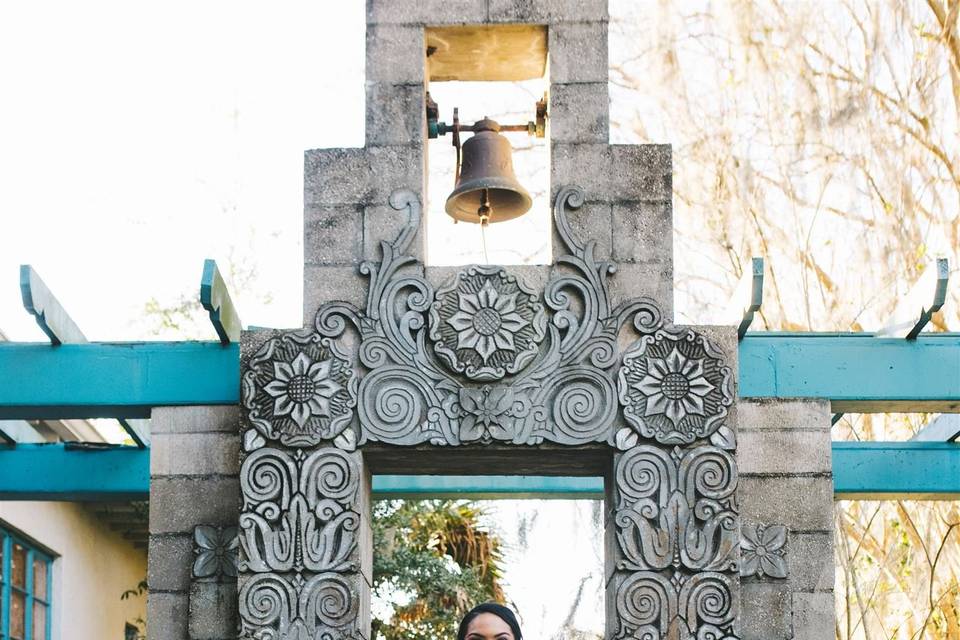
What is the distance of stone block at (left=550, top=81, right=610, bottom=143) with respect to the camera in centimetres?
622

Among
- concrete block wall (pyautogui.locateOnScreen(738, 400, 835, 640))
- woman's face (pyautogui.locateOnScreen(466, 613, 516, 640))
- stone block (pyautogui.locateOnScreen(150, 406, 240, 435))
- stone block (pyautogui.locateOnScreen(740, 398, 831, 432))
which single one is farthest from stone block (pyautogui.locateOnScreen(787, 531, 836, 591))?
woman's face (pyautogui.locateOnScreen(466, 613, 516, 640))

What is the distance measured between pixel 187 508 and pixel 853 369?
2831 mm

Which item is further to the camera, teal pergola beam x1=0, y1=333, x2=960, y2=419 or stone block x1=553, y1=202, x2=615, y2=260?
teal pergola beam x1=0, y1=333, x2=960, y2=419

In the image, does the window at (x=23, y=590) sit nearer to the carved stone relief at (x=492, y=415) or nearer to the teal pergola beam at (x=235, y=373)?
the teal pergola beam at (x=235, y=373)

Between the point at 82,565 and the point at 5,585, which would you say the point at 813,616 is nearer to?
the point at 5,585

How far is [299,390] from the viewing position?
6020 millimetres

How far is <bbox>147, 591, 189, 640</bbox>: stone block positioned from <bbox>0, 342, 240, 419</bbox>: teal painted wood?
0.81m

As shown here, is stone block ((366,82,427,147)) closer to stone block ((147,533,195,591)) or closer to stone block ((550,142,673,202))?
stone block ((550,142,673,202))

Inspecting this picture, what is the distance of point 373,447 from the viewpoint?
19.6 feet

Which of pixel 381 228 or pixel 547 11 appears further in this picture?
pixel 547 11

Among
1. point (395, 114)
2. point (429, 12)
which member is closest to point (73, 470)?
point (395, 114)

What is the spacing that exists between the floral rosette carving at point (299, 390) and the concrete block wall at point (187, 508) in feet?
1.65

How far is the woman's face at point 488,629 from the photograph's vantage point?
409 centimetres

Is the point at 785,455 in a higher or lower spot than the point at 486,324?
lower
